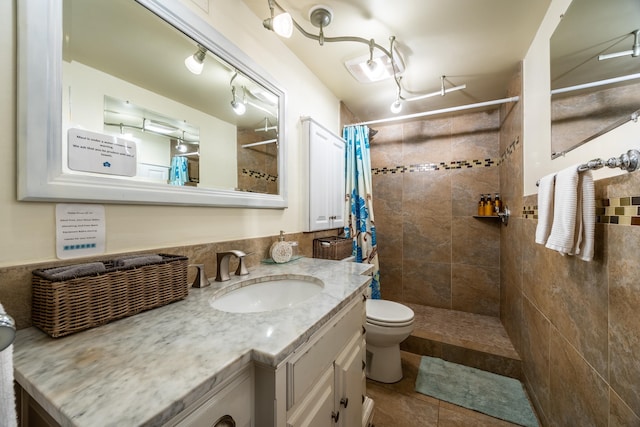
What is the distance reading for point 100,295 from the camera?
2.11ft

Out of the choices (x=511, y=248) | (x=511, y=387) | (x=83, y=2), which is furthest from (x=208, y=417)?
(x=511, y=248)

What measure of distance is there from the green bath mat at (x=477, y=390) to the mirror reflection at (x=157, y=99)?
5.80 feet

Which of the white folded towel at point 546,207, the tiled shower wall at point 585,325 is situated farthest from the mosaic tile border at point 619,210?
the white folded towel at point 546,207

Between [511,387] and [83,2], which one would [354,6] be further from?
[511,387]

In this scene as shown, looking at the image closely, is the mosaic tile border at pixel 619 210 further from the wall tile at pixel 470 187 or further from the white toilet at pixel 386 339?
the wall tile at pixel 470 187

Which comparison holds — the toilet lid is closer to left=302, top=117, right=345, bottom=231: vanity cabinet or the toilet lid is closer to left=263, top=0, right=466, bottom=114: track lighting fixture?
left=302, top=117, right=345, bottom=231: vanity cabinet

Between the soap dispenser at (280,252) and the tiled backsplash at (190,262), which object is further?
the soap dispenser at (280,252)

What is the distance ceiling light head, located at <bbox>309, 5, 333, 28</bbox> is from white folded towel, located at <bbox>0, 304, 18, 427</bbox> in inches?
63.7

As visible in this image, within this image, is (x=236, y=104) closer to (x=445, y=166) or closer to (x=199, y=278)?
(x=199, y=278)

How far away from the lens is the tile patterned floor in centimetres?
139

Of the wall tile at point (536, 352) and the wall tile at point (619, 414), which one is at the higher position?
the wall tile at point (619, 414)

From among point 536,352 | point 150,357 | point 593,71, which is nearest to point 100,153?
point 150,357

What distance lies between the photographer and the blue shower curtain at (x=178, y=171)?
0.96 m

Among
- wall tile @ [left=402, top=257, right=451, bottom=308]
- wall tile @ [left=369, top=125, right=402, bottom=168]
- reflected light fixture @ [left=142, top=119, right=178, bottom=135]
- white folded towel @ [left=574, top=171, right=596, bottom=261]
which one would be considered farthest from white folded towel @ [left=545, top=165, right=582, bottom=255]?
wall tile @ [left=369, top=125, right=402, bottom=168]
